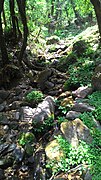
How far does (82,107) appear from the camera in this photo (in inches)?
246

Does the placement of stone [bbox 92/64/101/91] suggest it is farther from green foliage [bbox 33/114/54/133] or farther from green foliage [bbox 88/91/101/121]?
green foliage [bbox 33/114/54/133]

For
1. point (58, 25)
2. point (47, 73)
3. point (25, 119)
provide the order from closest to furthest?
1. point (25, 119)
2. point (47, 73)
3. point (58, 25)

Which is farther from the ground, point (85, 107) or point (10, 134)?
point (85, 107)

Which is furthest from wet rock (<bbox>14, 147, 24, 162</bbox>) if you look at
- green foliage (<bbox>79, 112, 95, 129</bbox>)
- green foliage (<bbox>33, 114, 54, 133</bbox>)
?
green foliage (<bbox>79, 112, 95, 129</bbox>)

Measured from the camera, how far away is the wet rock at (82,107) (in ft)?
20.1

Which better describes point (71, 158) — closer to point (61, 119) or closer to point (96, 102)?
point (61, 119)

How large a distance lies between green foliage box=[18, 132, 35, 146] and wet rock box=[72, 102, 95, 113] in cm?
120

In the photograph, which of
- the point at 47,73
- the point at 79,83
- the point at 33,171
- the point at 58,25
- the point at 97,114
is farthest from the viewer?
the point at 58,25

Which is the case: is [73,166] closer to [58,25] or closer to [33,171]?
[33,171]

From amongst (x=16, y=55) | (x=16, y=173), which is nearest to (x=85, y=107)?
(x=16, y=173)

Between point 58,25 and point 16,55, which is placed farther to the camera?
point 58,25

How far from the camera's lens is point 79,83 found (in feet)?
26.8

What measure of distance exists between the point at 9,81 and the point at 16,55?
1946 mm

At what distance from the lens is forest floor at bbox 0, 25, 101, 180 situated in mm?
4676
